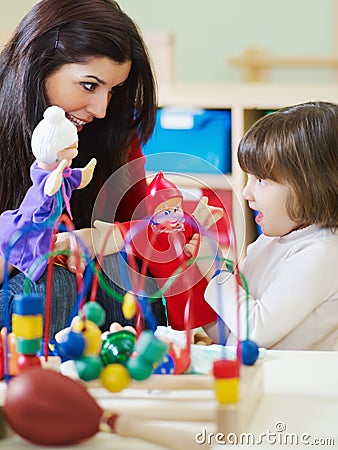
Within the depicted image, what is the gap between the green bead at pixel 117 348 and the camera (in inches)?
37.5

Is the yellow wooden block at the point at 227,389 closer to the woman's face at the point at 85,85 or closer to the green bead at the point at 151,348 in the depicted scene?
the green bead at the point at 151,348

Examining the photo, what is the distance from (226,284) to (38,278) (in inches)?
12.4

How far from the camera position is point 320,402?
37.9 inches

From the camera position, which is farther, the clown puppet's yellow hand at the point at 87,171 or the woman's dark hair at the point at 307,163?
the woman's dark hair at the point at 307,163

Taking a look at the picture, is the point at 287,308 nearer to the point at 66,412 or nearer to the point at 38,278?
the point at 38,278

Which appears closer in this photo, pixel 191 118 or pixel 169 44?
pixel 191 118

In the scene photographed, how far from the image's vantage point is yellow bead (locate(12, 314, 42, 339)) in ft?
2.91

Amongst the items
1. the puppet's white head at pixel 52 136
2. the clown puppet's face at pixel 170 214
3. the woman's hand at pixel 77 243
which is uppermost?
the puppet's white head at pixel 52 136

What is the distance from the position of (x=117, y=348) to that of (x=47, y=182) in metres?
0.26

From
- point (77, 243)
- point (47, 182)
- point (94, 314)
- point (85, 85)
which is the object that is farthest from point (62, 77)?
point (94, 314)

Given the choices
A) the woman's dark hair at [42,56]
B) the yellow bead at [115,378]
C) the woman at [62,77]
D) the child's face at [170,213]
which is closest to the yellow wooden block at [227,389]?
the yellow bead at [115,378]

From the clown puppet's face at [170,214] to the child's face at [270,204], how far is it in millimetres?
253

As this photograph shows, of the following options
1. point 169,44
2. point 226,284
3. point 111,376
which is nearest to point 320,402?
point 111,376

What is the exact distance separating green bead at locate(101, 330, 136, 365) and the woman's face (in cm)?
62
